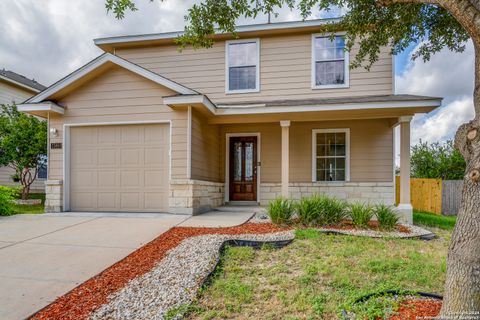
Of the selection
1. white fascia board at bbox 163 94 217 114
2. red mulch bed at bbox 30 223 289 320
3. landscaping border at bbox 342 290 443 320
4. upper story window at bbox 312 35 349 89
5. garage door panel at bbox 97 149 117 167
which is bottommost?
red mulch bed at bbox 30 223 289 320

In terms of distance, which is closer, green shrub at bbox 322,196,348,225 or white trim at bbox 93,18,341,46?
green shrub at bbox 322,196,348,225

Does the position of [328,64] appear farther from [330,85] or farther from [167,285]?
[167,285]

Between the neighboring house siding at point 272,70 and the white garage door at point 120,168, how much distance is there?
2934 millimetres

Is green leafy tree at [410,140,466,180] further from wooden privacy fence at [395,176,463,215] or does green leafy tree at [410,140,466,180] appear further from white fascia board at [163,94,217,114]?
white fascia board at [163,94,217,114]

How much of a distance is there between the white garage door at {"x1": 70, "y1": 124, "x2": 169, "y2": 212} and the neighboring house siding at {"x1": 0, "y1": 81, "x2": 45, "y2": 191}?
6.94 m

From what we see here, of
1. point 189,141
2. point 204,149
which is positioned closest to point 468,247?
point 189,141

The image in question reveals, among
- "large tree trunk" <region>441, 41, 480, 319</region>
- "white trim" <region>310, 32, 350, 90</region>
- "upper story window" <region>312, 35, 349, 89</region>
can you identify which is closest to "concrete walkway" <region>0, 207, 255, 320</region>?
"large tree trunk" <region>441, 41, 480, 319</region>

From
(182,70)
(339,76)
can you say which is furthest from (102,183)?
(339,76)

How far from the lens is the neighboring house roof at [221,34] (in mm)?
8969

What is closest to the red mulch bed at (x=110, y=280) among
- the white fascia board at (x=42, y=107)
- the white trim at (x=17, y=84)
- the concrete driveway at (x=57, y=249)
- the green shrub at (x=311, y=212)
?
the concrete driveway at (x=57, y=249)

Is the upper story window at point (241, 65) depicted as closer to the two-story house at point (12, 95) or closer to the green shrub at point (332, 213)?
the green shrub at point (332, 213)

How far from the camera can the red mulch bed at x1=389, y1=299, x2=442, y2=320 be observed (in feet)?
7.82

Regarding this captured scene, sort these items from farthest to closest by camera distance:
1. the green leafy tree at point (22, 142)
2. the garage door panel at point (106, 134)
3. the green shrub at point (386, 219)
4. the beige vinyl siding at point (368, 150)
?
the green leafy tree at point (22, 142)
the beige vinyl siding at point (368, 150)
the garage door panel at point (106, 134)
the green shrub at point (386, 219)

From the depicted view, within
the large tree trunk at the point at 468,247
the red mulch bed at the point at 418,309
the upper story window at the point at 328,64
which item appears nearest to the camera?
the large tree trunk at the point at 468,247
